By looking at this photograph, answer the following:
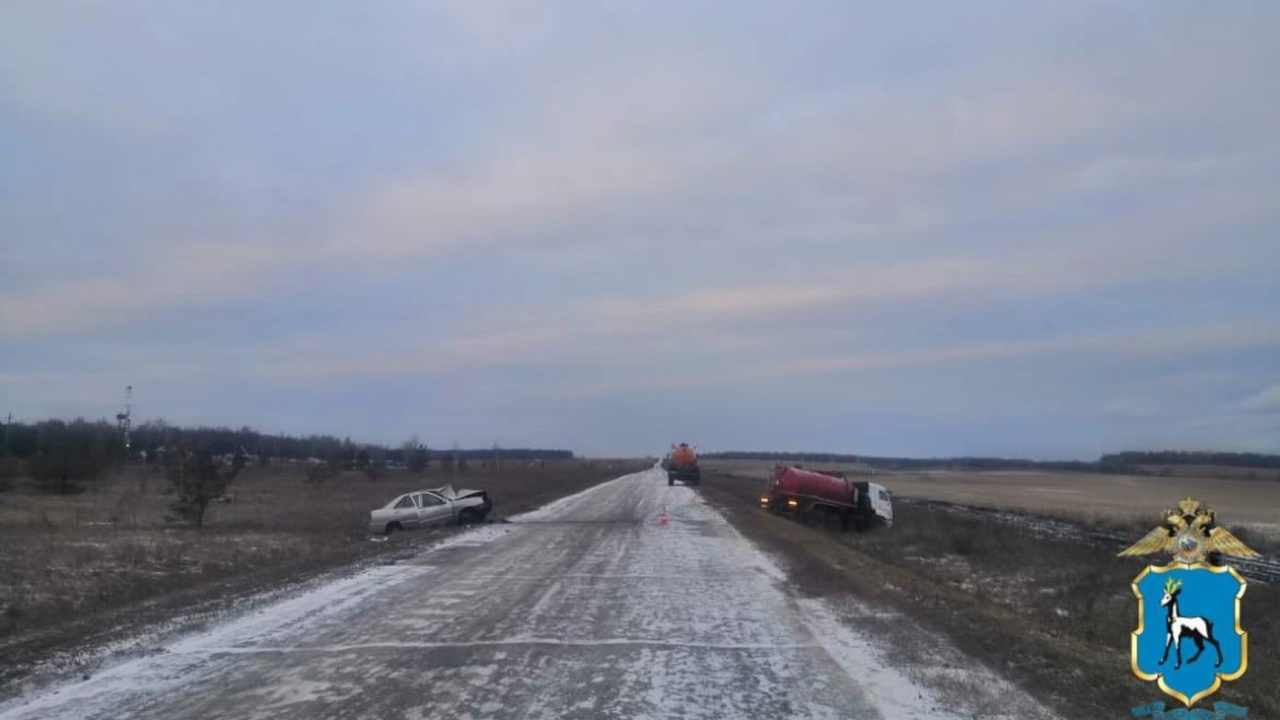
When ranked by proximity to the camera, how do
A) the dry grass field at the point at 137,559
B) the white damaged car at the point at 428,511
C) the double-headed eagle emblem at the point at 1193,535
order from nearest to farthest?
the double-headed eagle emblem at the point at 1193,535
the dry grass field at the point at 137,559
the white damaged car at the point at 428,511

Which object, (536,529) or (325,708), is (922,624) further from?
(536,529)

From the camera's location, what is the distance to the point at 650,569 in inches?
809

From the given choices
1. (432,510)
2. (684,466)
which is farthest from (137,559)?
(684,466)

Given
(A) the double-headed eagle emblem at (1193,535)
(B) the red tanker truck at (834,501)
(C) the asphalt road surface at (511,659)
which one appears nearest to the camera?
(A) the double-headed eagle emblem at (1193,535)

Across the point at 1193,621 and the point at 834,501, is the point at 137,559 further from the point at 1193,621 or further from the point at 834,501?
the point at 834,501

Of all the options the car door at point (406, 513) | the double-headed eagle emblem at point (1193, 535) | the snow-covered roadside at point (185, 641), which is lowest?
the snow-covered roadside at point (185, 641)

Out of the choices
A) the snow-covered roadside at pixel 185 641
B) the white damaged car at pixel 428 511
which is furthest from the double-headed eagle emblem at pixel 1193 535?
the white damaged car at pixel 428 511

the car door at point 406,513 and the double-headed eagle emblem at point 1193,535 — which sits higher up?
the double-headed eagle emblem at point 1193,535

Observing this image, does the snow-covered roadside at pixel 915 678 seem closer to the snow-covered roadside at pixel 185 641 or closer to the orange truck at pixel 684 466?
the snow-covered roadside at pixel 185 641

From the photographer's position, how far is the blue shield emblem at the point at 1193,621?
6.80m

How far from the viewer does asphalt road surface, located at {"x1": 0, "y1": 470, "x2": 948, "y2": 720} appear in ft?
28.8

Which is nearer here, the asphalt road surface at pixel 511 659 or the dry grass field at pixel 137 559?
the asphalt road surface at pixel 511 659

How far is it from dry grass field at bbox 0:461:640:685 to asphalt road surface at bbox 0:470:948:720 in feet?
5.81

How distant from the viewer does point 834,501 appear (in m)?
40.3
